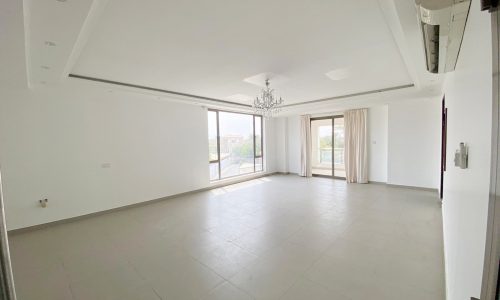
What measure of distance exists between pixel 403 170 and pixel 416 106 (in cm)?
178

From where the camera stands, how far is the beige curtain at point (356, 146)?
258 inches

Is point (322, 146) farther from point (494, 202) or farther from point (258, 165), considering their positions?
point (494, 202)

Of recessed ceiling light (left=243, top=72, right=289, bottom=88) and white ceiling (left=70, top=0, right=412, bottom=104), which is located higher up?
white ceiling (left=70, top=0, right=412, bottom=104)

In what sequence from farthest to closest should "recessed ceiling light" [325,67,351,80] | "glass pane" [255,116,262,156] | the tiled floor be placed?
"glass pane" [255,116,262,156] → "recessed ceiling light" [325,67,351,80] → the tiled floor

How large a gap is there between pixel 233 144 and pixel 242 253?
4919 mm

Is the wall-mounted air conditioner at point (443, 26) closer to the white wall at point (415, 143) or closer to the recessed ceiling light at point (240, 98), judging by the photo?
the recessed ceiling light at point (240, 98)

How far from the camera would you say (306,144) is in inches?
318

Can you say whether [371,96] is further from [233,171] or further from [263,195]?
[233,171]

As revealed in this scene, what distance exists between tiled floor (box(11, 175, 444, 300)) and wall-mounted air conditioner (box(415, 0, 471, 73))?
221 centimetres

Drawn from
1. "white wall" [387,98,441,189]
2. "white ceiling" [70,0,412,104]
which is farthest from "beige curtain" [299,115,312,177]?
"white ceiling" [70,0,412,104]

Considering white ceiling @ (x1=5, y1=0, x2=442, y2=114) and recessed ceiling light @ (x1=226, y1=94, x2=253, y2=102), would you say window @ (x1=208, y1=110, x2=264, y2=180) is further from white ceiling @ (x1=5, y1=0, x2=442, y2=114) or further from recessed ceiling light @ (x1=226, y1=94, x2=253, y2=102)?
white ceiling @ (x1=5, y1=0, x2=442, y2=114)

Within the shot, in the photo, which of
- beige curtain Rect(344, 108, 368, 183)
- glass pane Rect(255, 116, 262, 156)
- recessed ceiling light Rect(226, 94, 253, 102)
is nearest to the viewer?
recessed ceiling light Rect(226, 94, 253, 102)

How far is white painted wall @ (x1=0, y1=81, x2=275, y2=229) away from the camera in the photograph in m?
3.51

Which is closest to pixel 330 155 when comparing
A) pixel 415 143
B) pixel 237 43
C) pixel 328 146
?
pixel 328 146
